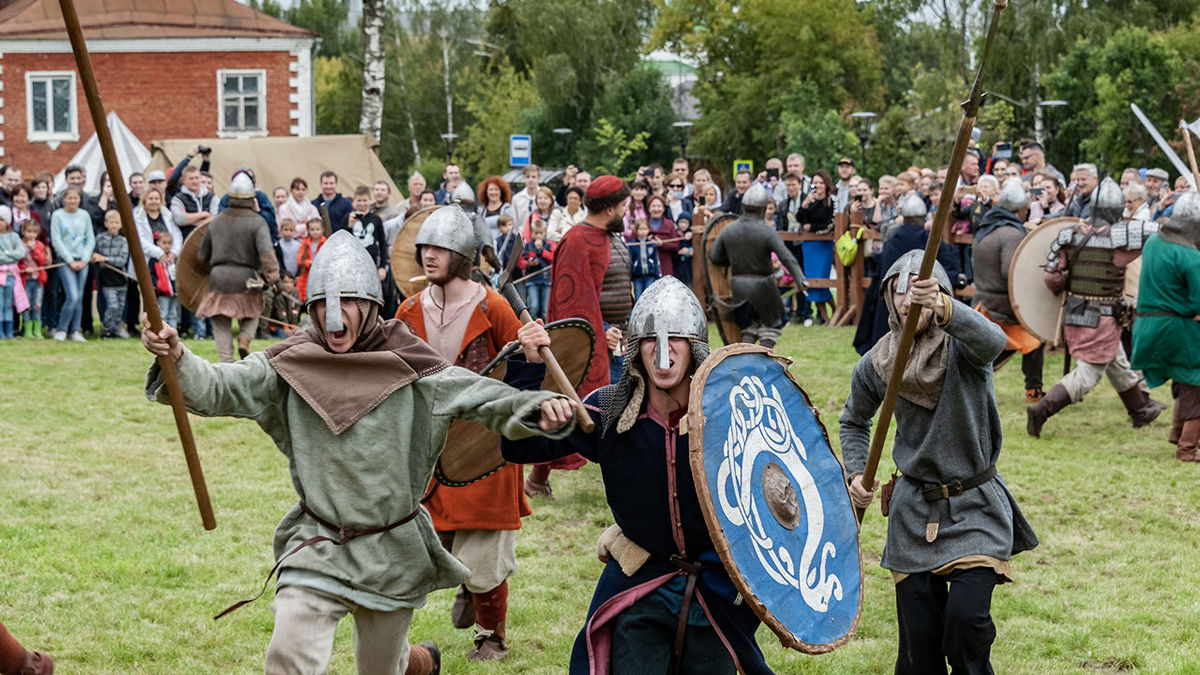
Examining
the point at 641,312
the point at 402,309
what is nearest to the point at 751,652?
the point at 641,312

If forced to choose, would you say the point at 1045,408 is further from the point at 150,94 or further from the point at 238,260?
the point at 150,94

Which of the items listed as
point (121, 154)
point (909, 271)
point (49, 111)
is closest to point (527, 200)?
point (121, 154)

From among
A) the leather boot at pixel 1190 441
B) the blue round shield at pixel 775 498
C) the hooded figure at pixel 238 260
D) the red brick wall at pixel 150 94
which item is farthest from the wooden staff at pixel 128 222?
the red brick wall at pixel 150 94

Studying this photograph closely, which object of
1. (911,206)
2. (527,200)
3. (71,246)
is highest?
(911,206)

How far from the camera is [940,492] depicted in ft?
16.0

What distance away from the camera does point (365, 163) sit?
24.8 m

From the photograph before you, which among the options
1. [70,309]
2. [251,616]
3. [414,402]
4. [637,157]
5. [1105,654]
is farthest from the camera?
[637,157]

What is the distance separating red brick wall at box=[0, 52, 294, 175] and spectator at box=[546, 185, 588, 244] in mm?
23922

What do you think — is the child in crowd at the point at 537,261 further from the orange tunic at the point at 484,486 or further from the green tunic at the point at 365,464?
the green tunic at the point at 365,464

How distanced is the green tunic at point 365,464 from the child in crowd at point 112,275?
39.9 feet

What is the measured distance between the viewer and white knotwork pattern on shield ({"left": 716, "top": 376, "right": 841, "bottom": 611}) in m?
3.92

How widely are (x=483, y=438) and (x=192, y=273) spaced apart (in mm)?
7490

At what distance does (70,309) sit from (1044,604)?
11915mm

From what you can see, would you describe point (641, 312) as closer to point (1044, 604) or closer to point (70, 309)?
point (1044, 604)
